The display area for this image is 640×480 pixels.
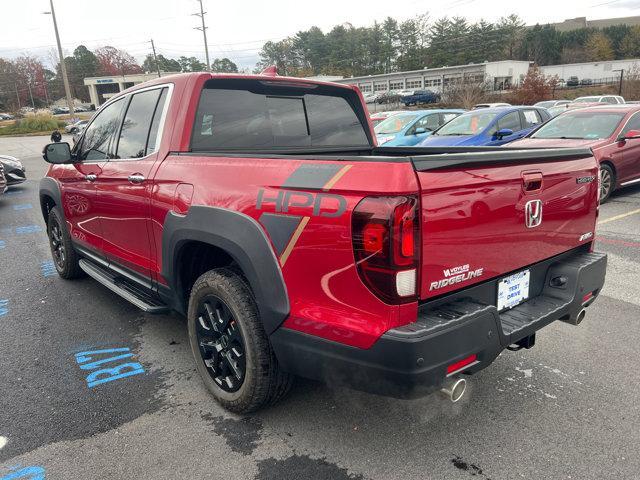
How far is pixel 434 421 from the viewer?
268cm

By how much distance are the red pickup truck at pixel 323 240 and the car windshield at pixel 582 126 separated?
6.27 meters

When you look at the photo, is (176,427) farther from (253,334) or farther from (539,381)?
(539,381)

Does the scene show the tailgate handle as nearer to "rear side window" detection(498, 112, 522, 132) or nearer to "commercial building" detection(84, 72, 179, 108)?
"rear side window" detection(498, 112, 522, 132)

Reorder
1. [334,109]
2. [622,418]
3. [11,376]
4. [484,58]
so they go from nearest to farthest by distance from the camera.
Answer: [622,418] → [11,376] → [334,109] → [484,58]

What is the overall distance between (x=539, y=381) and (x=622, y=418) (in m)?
0.49

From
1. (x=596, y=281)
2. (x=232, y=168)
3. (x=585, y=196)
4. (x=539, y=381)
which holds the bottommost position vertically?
(x=539, y=381)

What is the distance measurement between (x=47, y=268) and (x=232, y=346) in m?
4.37

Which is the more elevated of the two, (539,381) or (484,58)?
(484,58)

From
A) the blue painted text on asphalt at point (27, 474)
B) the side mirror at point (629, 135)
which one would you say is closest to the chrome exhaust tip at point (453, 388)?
the blue painted text on asphalt at point (27, 474)

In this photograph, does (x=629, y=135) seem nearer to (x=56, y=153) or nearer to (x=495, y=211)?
(x=495, y=211)

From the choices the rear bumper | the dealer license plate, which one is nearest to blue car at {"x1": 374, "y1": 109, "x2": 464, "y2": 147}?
the dealer license plate

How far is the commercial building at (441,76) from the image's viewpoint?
6213cm

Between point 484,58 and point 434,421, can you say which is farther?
point 484,58

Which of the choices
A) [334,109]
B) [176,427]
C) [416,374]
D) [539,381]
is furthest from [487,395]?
[334,109]
